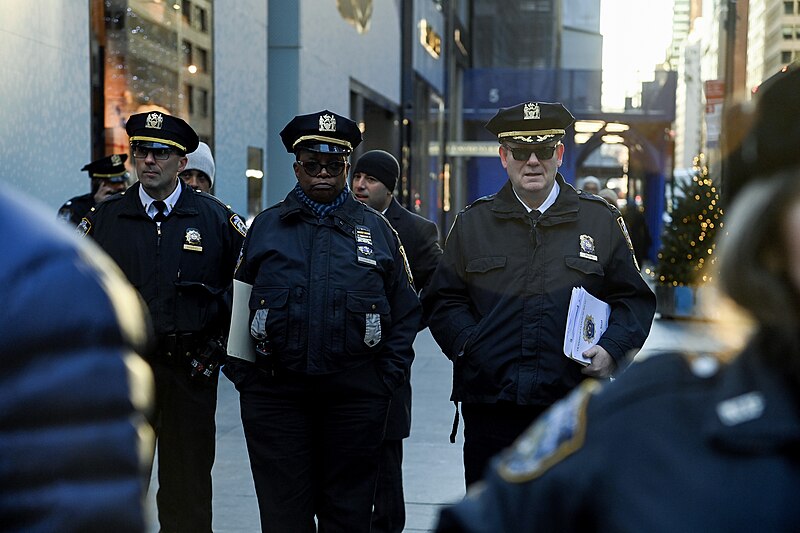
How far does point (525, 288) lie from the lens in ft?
14.8

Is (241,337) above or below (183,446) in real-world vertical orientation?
above

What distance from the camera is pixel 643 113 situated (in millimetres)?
33375

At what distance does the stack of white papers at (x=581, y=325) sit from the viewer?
4395mm

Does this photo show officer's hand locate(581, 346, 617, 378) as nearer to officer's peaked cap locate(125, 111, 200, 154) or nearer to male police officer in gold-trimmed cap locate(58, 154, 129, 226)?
officer's peaked cap locate(125, 111, 200, 154)

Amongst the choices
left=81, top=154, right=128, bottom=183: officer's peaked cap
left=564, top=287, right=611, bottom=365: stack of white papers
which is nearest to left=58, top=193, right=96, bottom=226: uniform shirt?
left=81, top=154, right=128, bottom=183: officer's peaked cap

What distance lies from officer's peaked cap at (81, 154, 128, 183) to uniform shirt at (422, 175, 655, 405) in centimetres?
402

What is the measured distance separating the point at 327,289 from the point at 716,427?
3.57m

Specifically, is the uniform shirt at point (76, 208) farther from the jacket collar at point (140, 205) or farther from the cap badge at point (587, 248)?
the cap badge at point (587, 248)

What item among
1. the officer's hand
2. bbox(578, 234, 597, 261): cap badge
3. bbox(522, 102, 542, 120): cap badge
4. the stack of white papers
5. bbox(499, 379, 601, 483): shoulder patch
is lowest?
the officer's hand

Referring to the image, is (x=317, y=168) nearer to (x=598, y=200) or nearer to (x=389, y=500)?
(x=598, y=200)

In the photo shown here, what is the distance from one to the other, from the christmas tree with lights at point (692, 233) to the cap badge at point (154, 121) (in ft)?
37.7

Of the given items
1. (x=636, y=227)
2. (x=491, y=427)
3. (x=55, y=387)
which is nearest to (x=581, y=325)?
(x=491, y=427)

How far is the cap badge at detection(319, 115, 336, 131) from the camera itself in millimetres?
5156

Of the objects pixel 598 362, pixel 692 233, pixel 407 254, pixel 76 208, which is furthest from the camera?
pixel 692 233
